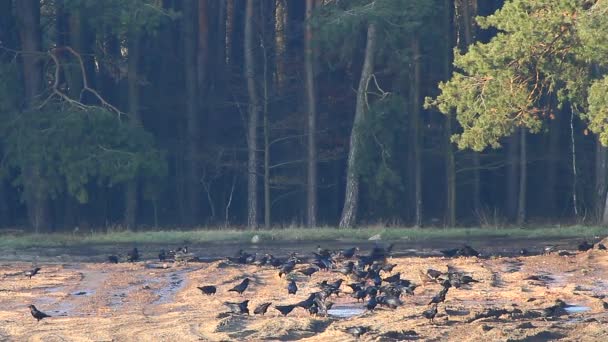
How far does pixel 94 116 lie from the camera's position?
36875 millimetres

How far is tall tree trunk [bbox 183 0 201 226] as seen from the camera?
44.0m

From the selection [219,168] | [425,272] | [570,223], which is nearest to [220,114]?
[219,168]

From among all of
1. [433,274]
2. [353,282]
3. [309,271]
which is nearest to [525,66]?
[433,274]

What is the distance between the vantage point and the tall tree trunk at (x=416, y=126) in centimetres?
4044

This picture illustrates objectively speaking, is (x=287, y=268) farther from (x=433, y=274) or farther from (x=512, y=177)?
(x=512, y=177)

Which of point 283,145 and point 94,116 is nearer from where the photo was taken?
point 94,116

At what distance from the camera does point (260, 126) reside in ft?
143

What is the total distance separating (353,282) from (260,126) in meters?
23.5

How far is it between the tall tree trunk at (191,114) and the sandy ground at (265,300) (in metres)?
18.3

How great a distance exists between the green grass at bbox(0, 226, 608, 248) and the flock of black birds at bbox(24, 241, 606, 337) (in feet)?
15.4

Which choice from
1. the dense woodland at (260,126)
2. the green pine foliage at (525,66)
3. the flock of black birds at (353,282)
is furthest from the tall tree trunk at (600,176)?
the flock of black birds at (353,282)

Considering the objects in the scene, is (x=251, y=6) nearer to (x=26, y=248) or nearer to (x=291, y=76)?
(x=291, y=76)

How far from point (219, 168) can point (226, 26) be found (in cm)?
632

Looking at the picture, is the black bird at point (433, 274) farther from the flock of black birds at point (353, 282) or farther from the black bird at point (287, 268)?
the black bird at point (287, 268)
